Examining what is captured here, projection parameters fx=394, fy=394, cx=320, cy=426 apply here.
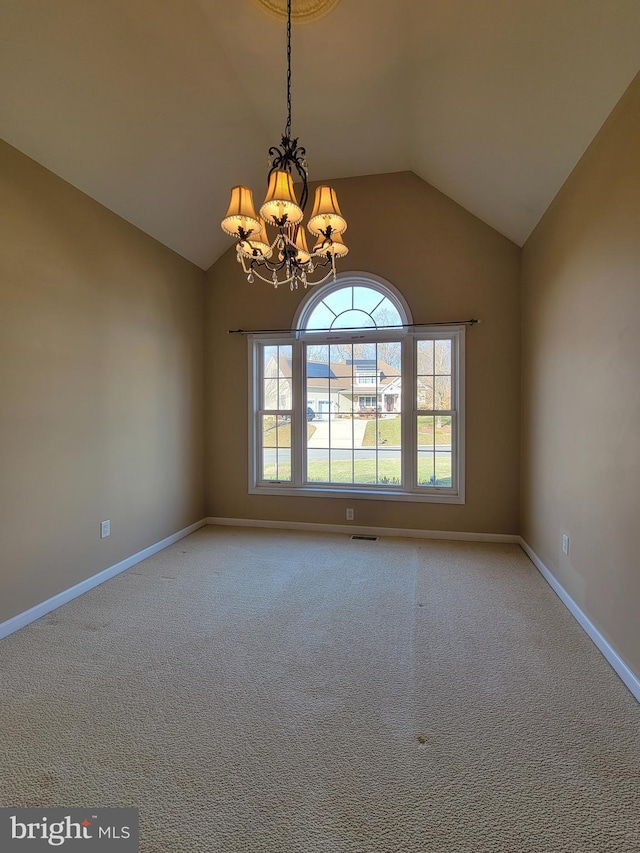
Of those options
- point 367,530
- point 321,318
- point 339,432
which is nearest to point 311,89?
point 321,318

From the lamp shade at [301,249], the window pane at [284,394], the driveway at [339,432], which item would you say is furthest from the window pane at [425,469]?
the lamp shade at [301,249]

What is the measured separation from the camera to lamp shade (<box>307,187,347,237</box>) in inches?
81.7

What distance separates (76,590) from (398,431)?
10.1 ft

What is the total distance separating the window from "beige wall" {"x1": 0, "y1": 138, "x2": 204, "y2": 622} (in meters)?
0.99

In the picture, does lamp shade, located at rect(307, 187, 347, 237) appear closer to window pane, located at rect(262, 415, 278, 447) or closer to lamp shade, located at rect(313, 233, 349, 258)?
lamp shade, located at rect(313, 233, 349, 258)

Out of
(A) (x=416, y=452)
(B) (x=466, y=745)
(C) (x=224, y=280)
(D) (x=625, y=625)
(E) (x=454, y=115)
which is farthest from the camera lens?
(C) (x=224, y=280)

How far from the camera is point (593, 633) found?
2213 millimetres

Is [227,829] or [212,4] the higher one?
Result: [212,4]

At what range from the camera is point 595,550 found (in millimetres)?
2254

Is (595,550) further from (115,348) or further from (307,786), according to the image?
(115,348)

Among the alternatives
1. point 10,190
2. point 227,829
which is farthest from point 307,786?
point 10,190

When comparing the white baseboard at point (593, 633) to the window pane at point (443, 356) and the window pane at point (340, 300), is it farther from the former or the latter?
the window pane at point (340, 300)

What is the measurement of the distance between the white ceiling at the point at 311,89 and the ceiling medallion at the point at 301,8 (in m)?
0.05

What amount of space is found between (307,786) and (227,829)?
0.92 ft
